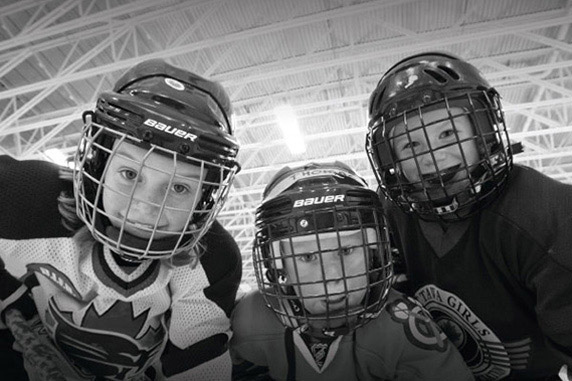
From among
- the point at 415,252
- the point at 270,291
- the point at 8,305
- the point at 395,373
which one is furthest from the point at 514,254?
the point at 8,305

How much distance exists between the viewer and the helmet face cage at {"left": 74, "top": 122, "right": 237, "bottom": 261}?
1.25 meters

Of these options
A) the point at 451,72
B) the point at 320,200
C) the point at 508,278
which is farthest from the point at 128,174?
the point at 508,278

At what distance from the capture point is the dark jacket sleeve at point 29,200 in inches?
52.0

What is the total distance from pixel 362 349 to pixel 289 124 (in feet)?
14.8

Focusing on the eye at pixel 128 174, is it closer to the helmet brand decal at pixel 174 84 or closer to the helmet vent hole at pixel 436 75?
the helmet brand decal at pixel 174 84

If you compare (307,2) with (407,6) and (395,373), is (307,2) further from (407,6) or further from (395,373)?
(395,373)

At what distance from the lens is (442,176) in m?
1.33

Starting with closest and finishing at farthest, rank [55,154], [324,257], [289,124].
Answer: [324,257], [289,124], [55,154]

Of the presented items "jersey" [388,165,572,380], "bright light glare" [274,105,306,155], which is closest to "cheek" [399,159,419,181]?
"jersey" [388,165,572,380]

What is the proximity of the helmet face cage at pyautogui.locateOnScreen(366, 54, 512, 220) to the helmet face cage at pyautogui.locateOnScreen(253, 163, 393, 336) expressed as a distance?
14cm

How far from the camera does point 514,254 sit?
131 centimetres

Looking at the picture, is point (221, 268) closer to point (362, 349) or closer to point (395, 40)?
point (362, 349)

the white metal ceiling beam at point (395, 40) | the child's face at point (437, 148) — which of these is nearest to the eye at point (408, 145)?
the child's face at point (437, 148)

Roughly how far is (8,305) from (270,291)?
792mm
